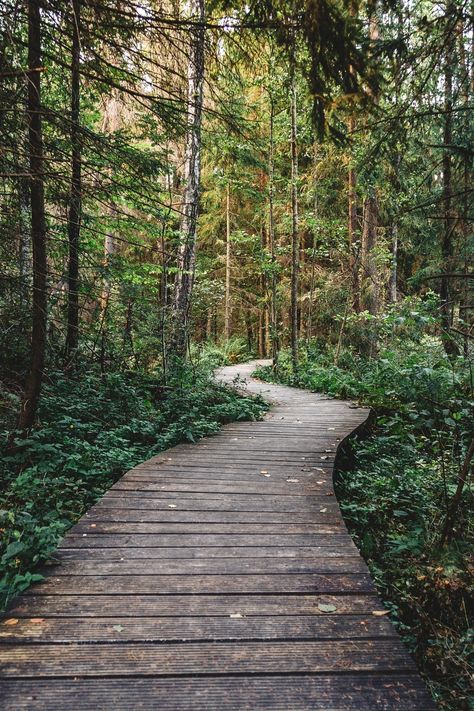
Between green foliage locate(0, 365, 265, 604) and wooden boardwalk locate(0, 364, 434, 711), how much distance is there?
31 cm

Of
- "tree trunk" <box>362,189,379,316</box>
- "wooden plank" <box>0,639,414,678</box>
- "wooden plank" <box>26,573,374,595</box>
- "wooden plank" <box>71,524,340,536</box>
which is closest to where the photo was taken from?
"wooden plank" <box>0,639,414,678</box>

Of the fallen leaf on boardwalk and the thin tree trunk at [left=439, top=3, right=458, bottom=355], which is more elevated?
the thin tree trunk at [left=439, top=3, right=458, bottom=355]

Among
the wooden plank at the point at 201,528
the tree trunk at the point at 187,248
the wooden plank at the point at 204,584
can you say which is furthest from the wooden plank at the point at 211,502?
the tree trunk at the point at 187,248

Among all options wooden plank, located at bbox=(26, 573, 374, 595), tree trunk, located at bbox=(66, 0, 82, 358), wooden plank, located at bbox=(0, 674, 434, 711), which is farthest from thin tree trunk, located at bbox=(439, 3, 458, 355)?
tree trunk, located at bbox=(66, 0, 82, 358)

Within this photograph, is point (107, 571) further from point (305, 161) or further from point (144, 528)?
point (305, 161)

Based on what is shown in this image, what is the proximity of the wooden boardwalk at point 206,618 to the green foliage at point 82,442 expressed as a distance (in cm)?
31

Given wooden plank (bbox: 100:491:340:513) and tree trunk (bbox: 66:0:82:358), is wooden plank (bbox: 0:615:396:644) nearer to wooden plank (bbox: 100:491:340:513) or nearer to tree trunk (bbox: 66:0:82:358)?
wooden plank (bbox: 100:491:340:513)

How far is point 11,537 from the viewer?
2.87 metres

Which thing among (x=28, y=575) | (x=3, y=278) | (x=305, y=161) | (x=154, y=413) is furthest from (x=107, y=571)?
(x=305, y=161)

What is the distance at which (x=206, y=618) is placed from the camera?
83.7 inches

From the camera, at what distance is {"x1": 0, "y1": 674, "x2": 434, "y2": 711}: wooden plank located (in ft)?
5.28

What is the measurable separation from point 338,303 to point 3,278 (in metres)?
14.1

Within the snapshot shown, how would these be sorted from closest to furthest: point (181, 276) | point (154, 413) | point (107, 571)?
point (107, 571) → point (154, 413) → point (181, 276)

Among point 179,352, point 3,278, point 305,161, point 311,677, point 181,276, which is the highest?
point 305,161
